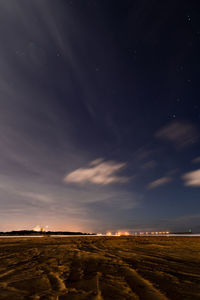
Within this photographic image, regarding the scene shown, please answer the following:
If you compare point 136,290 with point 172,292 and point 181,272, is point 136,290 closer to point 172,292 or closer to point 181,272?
point 172,292

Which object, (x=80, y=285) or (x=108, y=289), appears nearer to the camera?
(x=108, y=289)

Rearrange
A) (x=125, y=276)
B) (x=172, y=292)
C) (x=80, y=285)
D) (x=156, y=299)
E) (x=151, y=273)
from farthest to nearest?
(x=151, y=273), (x=125, y=276), (x=80, y=285), (x=172, y=292), (x=156, y=299)

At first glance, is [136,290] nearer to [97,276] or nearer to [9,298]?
[97,276]

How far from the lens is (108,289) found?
3312 mm

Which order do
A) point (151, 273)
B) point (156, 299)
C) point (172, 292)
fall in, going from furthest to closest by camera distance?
point (151, 273), point (172, 292), point (156, 299)

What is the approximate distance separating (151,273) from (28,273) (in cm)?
298

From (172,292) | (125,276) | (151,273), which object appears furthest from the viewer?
(151,273)

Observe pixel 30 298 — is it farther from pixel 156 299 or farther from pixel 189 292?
pixel 189 292

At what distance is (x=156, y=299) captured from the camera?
2.83m

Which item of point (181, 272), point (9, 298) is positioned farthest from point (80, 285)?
point (181, 272)

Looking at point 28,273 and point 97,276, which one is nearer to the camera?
point 97,276

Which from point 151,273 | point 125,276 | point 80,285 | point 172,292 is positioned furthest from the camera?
point 151,273

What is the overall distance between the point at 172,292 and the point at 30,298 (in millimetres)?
2337

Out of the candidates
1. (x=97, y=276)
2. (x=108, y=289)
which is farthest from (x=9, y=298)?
(x=97, y=276)
